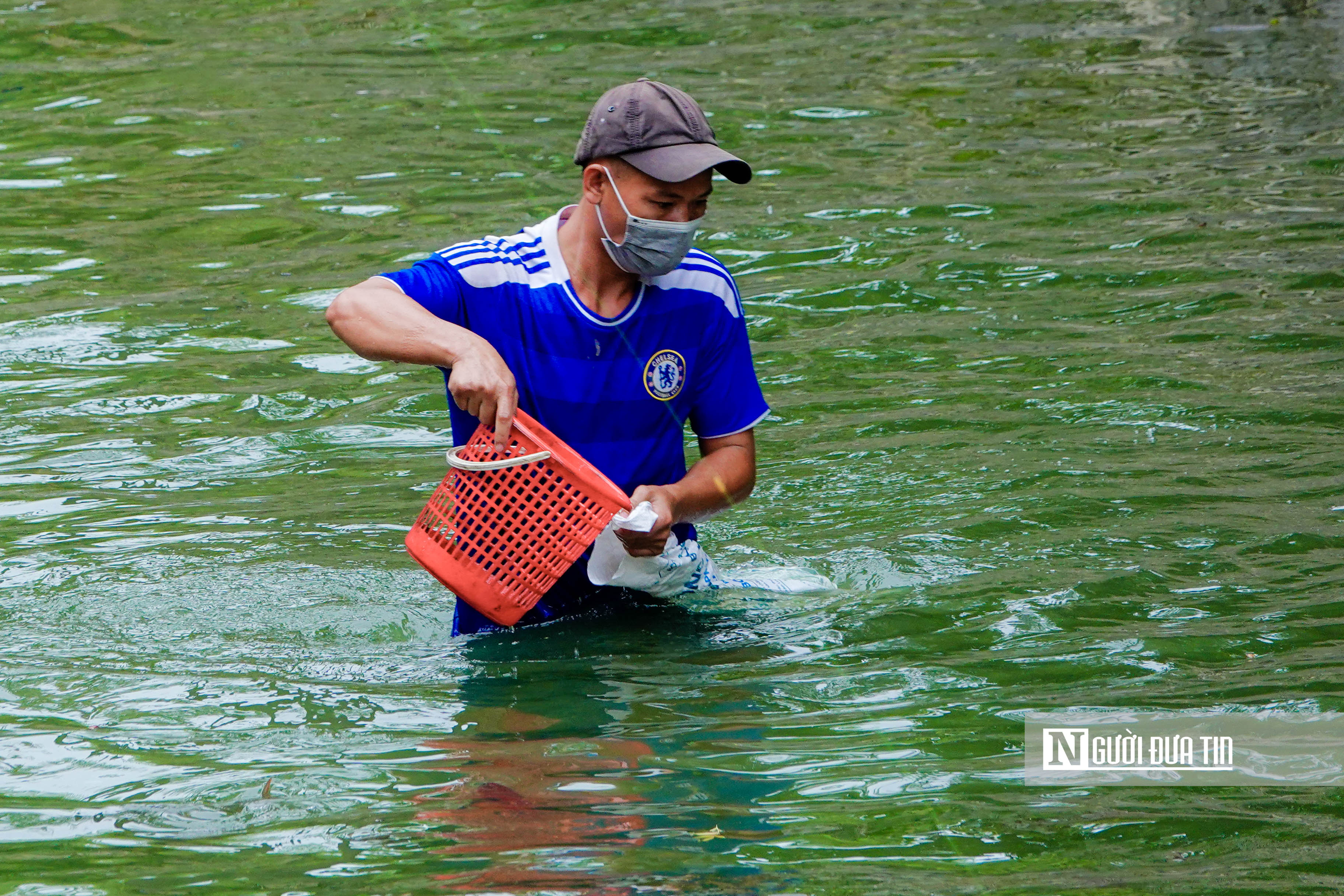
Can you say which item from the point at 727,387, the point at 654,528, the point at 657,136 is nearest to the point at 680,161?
the point at 657,136

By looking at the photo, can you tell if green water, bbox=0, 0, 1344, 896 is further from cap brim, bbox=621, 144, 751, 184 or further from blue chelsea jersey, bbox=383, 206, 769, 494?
cap brim, bbox=621, 144, 751, 184

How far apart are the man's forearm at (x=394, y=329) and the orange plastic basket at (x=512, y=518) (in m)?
0.26

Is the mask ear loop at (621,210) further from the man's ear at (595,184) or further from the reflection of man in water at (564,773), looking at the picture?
the reflection of man in water at (564,773)

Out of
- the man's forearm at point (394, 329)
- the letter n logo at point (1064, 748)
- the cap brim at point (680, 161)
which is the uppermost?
the cap brim at point (680, 161)

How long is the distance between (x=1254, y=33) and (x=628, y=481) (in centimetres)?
1242

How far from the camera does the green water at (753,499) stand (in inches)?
153

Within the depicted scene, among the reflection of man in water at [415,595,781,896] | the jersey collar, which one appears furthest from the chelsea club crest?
the reflection of man in water at [415,595,781,896]

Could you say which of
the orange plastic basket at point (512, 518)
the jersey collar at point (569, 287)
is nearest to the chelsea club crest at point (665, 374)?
the jersey collar at point (569, 287)

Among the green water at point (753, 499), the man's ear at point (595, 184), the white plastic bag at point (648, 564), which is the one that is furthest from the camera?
the man's ear at point (595, 184)

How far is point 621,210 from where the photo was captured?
4.72m

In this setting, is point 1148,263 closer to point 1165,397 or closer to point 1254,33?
point 1165,397

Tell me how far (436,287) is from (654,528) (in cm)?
97

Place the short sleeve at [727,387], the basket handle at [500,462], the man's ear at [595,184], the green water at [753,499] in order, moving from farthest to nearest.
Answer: the short sleeve at [727,387], the man's ear at [595,184], the basket handle at [500,462], the green water at [753,499]

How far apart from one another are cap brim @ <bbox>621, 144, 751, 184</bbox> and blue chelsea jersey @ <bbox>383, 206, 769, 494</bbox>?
0.40 metres
